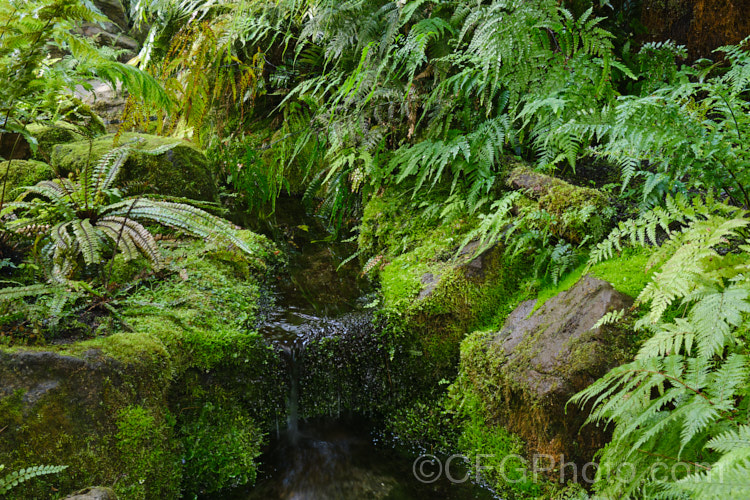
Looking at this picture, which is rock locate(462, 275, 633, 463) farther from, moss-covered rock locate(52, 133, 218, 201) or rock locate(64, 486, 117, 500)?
moss-covered rock locate(52, 133, 218, 201)

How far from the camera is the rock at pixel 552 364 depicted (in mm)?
2012

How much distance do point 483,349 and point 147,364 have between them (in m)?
1.75

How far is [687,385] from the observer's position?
1.49 metres

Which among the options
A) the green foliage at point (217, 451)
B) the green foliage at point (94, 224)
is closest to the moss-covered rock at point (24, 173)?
the green foliage at point (94, 224)

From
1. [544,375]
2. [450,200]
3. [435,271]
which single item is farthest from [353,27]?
[544,375]

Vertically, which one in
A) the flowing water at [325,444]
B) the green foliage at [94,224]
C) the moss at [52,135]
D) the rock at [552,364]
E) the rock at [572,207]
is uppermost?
the rock at [572,207]

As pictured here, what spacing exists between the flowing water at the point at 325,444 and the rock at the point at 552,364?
18.5 inches

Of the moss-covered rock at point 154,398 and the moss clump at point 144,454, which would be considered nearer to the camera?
the moss-covered rock at point 154,398

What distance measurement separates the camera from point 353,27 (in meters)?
3.85

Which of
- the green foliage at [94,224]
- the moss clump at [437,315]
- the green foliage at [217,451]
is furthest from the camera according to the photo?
the moss clump at [437,315]

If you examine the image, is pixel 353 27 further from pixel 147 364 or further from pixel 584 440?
pixel 584 440

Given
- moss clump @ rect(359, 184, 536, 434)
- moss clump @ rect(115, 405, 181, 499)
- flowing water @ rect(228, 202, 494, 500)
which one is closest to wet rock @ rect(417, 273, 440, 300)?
moss clump @ rect(359, 184, 536, 434)

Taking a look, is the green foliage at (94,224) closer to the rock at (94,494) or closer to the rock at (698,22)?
the rock at (94,494)

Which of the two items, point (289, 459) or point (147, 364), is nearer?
point (147, 364)
